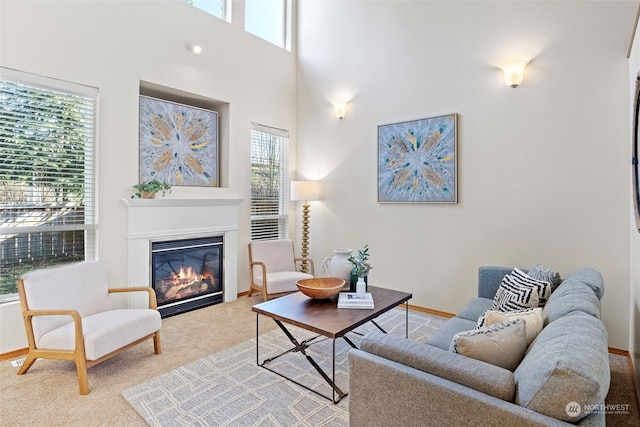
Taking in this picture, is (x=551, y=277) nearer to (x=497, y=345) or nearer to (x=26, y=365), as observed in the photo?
(x=497, y=345)

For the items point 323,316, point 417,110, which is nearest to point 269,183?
point 417,110

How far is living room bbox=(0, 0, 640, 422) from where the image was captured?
9.78ft

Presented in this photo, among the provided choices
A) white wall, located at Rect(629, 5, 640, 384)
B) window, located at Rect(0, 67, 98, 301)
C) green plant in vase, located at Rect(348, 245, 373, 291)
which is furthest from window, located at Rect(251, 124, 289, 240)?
white wall, located at Rect(629, 5, 640, 384)

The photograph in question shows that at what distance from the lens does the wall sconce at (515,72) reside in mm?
3348

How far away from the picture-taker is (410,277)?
4.22m

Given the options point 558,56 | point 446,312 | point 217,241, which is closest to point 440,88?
point 558,56

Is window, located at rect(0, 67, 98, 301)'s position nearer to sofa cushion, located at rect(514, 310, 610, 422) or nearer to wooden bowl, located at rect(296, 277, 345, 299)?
wooden bowl, located at rect(296, 277, 345, 299)

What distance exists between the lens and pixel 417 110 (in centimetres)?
410

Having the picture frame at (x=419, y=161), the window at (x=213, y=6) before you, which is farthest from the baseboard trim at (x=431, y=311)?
the window at (x=213, y=6)

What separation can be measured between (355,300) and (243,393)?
105cm

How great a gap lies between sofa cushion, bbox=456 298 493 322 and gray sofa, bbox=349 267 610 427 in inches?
33.0

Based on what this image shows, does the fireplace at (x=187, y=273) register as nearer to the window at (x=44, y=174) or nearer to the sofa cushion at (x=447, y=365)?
the window at (x=44, y=174)

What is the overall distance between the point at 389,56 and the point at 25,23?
3.73 metres

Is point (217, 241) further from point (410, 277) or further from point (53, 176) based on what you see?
point (410, 277)
